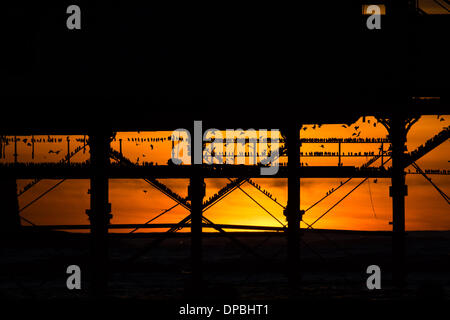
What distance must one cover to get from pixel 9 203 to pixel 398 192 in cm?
2795

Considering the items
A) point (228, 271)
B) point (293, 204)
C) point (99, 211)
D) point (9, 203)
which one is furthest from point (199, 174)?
point (9, 203)

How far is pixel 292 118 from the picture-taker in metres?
18.8

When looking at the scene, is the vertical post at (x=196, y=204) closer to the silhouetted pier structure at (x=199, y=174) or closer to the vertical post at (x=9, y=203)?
the silhouetted pier structure at (x=199, y=174)

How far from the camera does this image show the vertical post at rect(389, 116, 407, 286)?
877 inches

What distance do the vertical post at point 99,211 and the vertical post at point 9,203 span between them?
77.6 ft

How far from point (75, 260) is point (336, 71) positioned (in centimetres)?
1390

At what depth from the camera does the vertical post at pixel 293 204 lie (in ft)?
72.2

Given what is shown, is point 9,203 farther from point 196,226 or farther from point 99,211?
point 196,226

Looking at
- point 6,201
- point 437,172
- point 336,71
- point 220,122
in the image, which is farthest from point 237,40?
point 6,201

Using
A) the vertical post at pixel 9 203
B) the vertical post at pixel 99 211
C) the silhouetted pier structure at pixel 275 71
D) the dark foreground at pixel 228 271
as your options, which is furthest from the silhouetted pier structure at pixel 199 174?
the vertical post at pixel 9 203

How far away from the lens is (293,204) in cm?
2288
